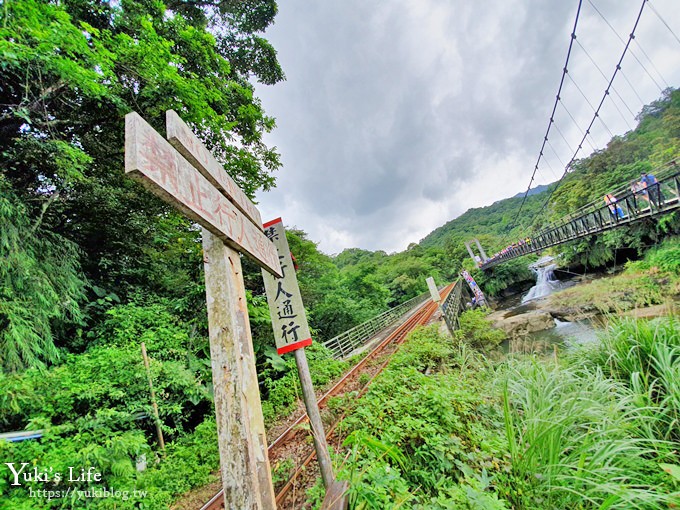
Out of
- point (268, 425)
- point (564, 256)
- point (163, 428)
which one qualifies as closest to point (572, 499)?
point (268, 425)

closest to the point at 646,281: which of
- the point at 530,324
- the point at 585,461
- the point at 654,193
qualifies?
the point at 654,193

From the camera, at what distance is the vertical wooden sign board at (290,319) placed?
2092 mm

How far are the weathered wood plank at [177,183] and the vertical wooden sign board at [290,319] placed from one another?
2.83ft

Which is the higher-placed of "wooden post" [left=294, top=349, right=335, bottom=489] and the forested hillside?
the forested hillside

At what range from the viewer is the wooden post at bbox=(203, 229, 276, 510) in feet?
3.13

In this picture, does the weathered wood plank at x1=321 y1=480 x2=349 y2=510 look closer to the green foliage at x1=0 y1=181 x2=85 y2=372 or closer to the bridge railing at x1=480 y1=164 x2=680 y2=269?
the green foliage at x1=0 y1=181 x2=85 y2=372

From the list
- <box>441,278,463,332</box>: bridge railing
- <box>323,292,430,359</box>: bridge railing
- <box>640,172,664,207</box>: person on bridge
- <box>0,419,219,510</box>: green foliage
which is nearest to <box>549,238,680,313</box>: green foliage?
<box>640,172,664,207</box>: person on bridge

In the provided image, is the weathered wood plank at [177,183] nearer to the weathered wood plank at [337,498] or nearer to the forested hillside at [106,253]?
the weathered wood plank at [337,498]

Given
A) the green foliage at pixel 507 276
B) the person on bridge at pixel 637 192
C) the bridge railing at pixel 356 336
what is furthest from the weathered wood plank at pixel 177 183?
the green foliage at pixel 507 276

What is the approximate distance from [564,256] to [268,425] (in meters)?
24.8

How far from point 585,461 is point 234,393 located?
2.54 metres

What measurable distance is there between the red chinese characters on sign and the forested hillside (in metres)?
2.36

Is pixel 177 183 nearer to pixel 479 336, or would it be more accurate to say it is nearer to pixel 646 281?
pixel 479 336

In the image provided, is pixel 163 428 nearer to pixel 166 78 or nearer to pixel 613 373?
pixel 166 78
